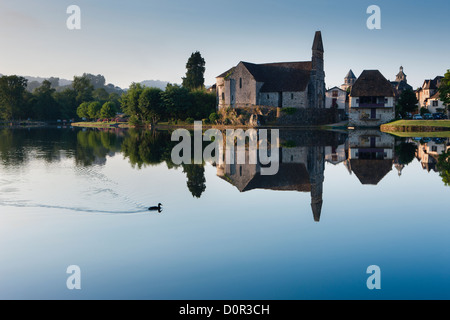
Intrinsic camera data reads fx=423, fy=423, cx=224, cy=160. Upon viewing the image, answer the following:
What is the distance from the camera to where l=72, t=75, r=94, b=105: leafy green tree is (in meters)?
161

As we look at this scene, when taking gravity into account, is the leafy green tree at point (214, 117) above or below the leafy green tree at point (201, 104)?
below

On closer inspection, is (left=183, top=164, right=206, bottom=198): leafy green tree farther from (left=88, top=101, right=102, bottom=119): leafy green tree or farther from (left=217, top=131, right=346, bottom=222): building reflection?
(left=88, top=101, right=102, bottom=119): leafy green tree

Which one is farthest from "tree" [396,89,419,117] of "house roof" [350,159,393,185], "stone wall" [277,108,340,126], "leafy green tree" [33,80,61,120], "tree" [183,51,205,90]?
"leafy green tree" [33,80,61,120]

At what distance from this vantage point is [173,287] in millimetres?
10484

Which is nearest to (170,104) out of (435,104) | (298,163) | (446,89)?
(446,89)

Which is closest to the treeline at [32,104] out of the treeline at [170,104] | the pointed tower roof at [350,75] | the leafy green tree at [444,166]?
the treeline at [170,104]

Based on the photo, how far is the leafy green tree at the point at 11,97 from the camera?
13838cm

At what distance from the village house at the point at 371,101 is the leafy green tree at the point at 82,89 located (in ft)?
373

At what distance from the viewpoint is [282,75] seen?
3516 inches

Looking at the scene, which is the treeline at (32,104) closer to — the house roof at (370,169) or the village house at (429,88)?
the village house at (429,88)

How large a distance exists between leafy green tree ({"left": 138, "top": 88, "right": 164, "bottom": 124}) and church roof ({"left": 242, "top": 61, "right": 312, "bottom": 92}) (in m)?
25.7

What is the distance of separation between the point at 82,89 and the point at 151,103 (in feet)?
283

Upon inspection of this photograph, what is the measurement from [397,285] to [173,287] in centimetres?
556
